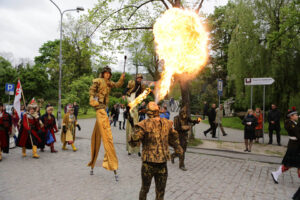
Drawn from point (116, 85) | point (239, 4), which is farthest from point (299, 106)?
point (116, 85)

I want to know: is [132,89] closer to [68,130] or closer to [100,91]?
[100,91]

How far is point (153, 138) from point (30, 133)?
6.64 m

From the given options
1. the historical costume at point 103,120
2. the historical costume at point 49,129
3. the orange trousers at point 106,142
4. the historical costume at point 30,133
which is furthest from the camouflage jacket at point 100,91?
the historical costume at point 49,129

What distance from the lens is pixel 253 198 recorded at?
16.3 ft

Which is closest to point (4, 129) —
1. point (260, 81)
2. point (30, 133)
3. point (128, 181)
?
point (30, 133)

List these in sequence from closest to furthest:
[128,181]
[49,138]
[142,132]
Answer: [142,132] < [128,181] < [49,138]

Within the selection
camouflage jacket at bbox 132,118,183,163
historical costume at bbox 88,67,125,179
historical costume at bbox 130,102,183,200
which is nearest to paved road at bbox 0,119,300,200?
historical costume at bbox 88,67,125,179

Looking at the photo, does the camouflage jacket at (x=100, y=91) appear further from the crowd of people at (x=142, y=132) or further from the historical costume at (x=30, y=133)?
the historical costume at (x=30, y=133)

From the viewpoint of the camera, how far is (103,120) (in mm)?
5949

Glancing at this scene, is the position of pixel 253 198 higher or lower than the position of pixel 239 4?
lower

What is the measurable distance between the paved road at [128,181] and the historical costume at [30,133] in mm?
463

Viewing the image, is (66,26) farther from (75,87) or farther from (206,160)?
(206,160)

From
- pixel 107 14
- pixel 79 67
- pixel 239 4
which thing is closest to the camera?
pixel 107 14

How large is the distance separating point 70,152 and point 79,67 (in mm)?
28262
